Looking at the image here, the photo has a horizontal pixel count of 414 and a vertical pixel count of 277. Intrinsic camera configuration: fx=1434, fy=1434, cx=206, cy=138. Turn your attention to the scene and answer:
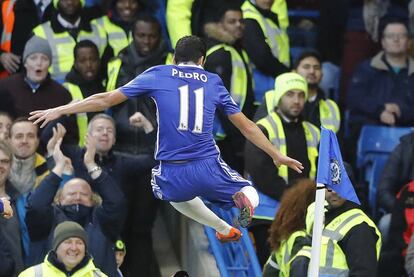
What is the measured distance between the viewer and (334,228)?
1103cm

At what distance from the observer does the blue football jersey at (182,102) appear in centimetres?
945

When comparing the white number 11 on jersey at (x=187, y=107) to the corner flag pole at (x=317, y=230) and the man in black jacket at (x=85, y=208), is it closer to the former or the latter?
the corner flag pole at (x=317, y=230)

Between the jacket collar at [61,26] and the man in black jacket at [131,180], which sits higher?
the jacket collar at [61,26]

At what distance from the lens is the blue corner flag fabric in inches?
373

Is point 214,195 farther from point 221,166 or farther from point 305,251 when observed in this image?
point 305,251

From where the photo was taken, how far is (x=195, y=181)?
966 cm

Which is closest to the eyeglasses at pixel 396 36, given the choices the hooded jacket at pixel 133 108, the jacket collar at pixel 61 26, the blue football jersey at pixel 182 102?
the hooded jacket at pixel 133 108

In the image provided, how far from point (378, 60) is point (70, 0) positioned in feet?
10.4

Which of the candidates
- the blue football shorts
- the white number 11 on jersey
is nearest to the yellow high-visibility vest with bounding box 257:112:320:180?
the blue football shorts

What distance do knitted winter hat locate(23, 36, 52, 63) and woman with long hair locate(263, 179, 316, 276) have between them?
9.69ft

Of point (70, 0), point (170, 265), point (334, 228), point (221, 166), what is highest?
point (70, 0)

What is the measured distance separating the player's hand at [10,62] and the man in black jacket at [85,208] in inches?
86.8

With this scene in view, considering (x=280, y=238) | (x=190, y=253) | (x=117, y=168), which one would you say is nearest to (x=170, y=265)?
(x=190, y=253)

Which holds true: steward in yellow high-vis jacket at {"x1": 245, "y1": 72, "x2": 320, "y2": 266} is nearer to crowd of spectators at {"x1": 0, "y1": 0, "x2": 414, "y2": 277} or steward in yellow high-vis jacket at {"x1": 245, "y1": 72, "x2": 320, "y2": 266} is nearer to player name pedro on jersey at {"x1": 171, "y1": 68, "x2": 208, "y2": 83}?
crowd of spectators at {"x1": 0, "y1": 0, "x2": 414, "y2": 277}
